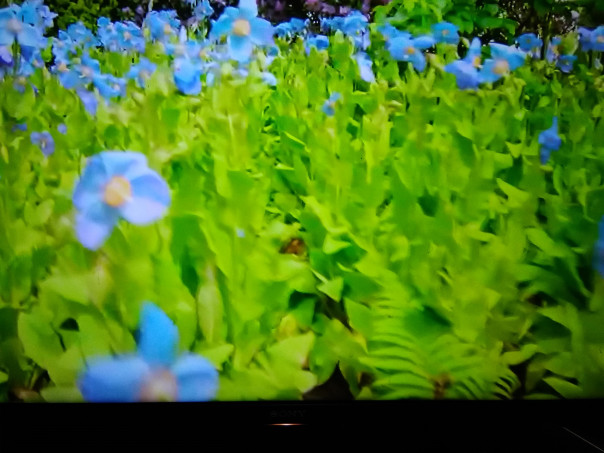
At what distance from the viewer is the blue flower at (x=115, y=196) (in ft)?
Answer: 3.69

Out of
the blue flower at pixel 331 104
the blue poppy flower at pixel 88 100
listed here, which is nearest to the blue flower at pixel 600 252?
the blue flower at pixel 331 104

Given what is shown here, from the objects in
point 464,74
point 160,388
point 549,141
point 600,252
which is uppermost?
point 464,74

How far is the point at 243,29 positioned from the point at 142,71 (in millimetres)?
210

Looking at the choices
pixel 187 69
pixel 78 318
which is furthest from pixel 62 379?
pixel 187 69

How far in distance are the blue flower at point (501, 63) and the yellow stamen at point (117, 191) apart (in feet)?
2.33

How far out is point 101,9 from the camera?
120cm

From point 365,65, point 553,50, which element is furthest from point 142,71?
point 553,50

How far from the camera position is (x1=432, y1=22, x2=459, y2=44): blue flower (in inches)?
47.3

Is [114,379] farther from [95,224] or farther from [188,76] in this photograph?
[188,76]

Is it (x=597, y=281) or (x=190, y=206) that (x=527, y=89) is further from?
(x=190, y=206)

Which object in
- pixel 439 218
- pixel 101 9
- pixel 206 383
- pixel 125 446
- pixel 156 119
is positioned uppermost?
pixel 101 9

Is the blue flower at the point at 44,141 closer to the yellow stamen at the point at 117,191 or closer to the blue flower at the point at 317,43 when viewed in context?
the yellow stamen at the point at 117,191

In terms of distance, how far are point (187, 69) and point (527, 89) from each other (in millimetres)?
666

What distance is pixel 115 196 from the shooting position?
1.12 meters
